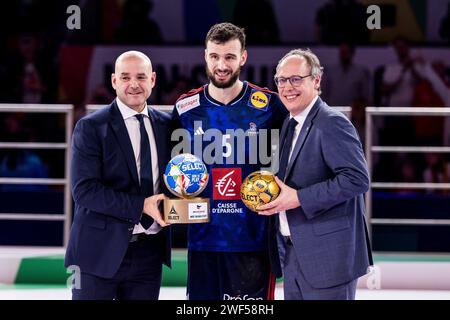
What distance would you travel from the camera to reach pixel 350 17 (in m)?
9.24

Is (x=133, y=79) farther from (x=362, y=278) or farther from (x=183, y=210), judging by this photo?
(x=362, y=278)

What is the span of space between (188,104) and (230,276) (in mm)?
916

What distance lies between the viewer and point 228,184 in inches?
173

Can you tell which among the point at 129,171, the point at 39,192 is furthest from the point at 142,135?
the point at 39,192

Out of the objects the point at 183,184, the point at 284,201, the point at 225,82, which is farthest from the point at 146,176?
the point at 284,201

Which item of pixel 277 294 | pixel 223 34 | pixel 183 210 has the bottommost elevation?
pixel 277 294

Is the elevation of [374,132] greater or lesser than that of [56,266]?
greater

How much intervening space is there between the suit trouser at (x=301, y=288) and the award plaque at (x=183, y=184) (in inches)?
19.3

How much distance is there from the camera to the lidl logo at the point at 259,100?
446 cm

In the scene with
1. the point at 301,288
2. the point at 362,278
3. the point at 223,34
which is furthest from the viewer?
the point at 362,278

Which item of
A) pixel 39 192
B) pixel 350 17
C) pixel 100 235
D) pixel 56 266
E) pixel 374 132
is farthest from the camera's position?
pixel 350 17

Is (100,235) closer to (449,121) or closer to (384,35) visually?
(449,121)

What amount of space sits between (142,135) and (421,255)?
10.3 feet

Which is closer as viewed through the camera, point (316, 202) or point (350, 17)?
point (316, 202)
